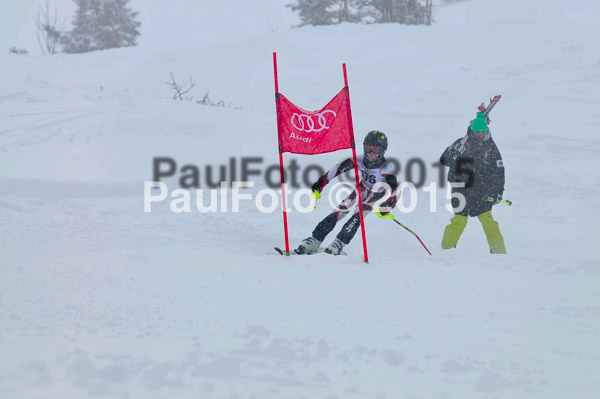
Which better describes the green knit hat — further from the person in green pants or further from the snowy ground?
the snowy ground

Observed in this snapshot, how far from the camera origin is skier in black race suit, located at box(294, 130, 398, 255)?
20.6 feet

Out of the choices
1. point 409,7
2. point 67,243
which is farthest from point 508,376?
point 409,7

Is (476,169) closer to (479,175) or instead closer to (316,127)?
(479,175)

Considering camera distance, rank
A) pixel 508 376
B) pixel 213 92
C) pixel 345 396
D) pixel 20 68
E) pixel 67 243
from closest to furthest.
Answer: pixel 345 396 < pixel 508 376 < pixel 67 243 < pixel 20 68 < pixel 213 92

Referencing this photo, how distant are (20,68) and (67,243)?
487 inches

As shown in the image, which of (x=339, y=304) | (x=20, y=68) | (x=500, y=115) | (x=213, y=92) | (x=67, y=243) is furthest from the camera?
(x=213, y=92)

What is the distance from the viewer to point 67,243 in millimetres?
5676

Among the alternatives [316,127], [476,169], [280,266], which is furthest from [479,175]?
[280,266]

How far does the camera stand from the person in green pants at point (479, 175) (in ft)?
21.7

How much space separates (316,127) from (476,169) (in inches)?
81.3

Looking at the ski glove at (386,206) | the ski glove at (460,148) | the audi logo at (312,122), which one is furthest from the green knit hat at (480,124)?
the audi logo at (312,122)

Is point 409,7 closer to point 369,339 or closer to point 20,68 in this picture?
point 20,68

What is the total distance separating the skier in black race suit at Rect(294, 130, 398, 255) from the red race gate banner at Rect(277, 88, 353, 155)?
0.32 meters

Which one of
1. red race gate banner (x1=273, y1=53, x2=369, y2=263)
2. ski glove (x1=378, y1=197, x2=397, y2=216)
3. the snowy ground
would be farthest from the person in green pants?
red race gate banner (x1=273, y1=53, x2=369, y2=263)
